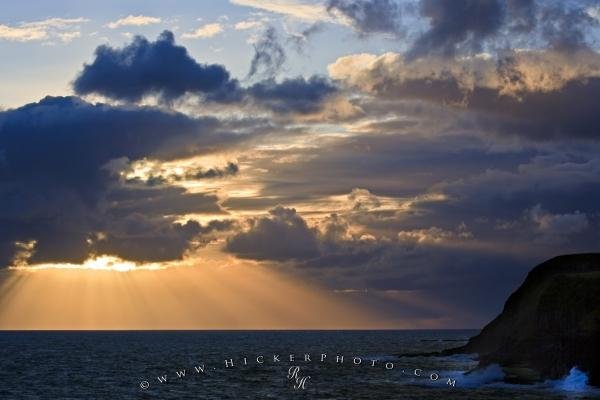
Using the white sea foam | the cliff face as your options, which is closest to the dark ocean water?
the white sea foam

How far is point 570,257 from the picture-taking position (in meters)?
116

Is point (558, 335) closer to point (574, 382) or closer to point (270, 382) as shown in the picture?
point (574, 382)

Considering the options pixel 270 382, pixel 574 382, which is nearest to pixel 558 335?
pixel 574 382

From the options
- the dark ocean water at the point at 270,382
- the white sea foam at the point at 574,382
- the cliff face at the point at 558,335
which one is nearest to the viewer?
the white sea foam at the point at 574,382

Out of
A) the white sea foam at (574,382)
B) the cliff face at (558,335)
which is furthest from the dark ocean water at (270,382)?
the cliff face at (558,335)

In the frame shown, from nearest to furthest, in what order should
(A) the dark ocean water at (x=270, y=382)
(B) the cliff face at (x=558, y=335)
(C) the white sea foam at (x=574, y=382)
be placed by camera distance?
(C) the white sea foam at (x=574, y=382) → (B) the cliff face at (x=558, y=335) → (A) the dark ocean water at (x=270, y=382)

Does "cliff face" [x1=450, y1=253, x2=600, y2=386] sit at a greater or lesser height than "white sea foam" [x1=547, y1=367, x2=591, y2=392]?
greater

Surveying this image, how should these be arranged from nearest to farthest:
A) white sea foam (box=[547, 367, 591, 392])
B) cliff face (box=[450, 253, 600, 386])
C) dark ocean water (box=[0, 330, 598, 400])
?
white sea foam (box=[547, 367, 591, 392]), cliff face (box=[450, 253, 600, 386]), dark ocean water (box=[0, 330, 598, 400])

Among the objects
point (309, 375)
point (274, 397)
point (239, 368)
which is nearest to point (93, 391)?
point (274, 397)

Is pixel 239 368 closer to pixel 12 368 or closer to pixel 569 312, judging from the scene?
pixel 12 368

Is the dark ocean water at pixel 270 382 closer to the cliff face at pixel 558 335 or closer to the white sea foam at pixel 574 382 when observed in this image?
the white sea foam at pixel 574 382

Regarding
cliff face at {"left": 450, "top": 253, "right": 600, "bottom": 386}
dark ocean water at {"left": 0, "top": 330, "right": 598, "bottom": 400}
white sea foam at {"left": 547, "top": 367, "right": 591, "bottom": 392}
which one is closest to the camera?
white sea foam at {"left": 547, "top": 367, "right": 591, "bottom": 392}

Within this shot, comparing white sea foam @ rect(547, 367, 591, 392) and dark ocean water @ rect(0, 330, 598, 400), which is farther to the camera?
dark ocean water @ rect(0, 330, 598, 400)

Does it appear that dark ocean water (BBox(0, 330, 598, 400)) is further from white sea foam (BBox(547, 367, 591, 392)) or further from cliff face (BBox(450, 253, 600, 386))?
cliff face (BBox(450, 253, 600, 386))
